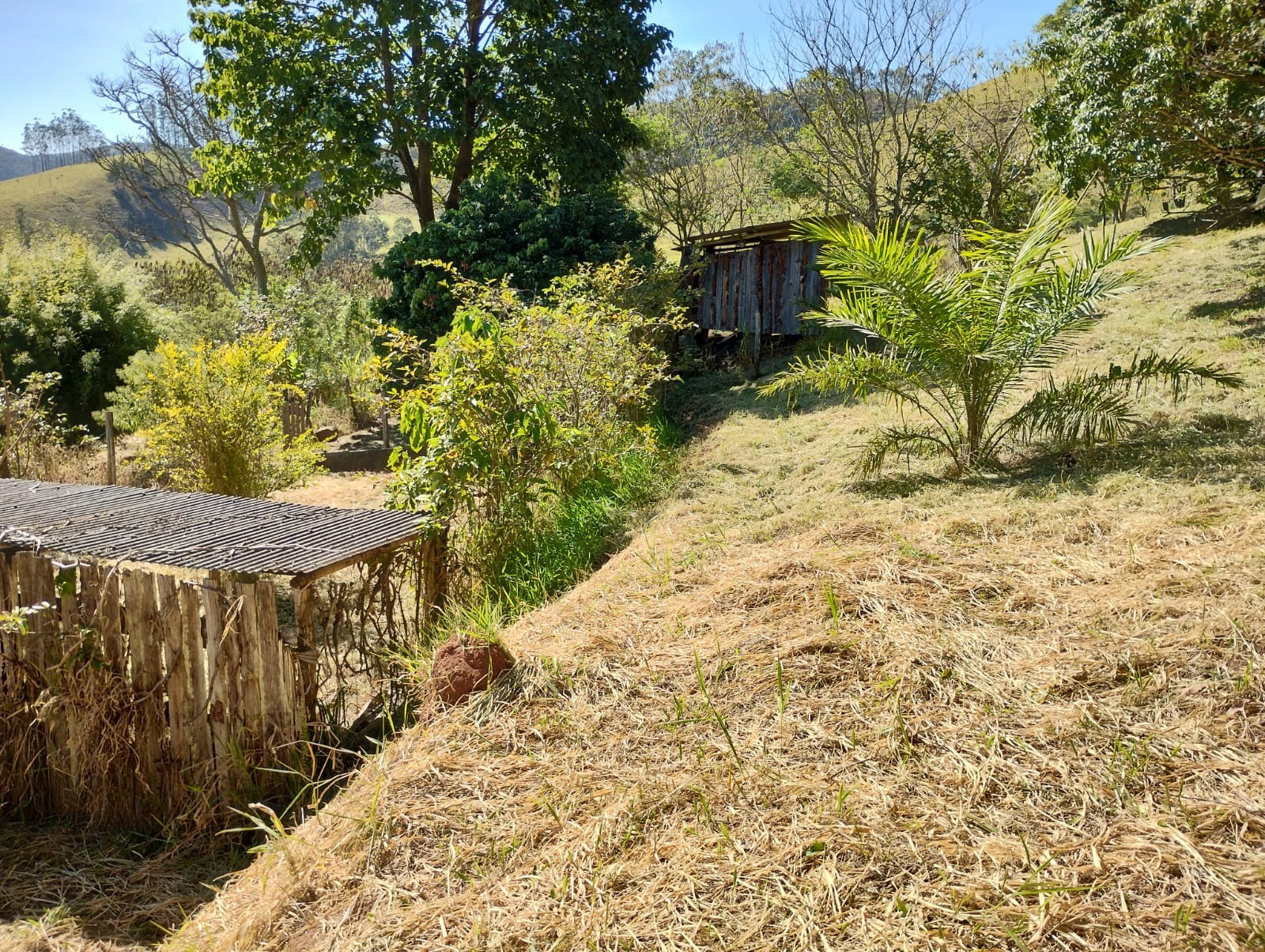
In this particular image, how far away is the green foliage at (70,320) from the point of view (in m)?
16.6

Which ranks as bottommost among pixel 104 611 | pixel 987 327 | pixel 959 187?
pixel 104 611

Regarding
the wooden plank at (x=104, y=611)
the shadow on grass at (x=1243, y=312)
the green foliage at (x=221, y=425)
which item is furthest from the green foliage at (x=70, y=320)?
the shadow on grass at (x=1243, y=312)

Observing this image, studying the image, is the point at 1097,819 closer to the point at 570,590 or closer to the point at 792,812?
the point at 792,812

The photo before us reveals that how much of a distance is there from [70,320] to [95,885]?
56.3ft

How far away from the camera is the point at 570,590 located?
4941 mm

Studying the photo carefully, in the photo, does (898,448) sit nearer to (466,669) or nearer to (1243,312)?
(466,669)

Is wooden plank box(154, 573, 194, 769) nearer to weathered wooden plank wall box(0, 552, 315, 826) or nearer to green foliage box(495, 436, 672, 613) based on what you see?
weathered wooden plank wall box(0, 552, 315, 826)

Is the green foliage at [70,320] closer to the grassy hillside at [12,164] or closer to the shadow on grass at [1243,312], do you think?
the shadow on grass at [1243,312]

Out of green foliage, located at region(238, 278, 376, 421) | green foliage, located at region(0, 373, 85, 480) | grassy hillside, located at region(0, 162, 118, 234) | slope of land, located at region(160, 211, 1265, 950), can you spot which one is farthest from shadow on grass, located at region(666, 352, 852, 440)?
grassy hillside, located at region(0, 162, 118, 234)

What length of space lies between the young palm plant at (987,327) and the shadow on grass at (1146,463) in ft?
0.46

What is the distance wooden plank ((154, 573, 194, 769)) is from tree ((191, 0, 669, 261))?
10912 mm

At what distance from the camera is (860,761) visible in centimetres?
286

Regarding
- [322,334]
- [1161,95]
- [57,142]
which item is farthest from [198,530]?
[57,142]

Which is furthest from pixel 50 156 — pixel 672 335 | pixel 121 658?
pixel 121 658
